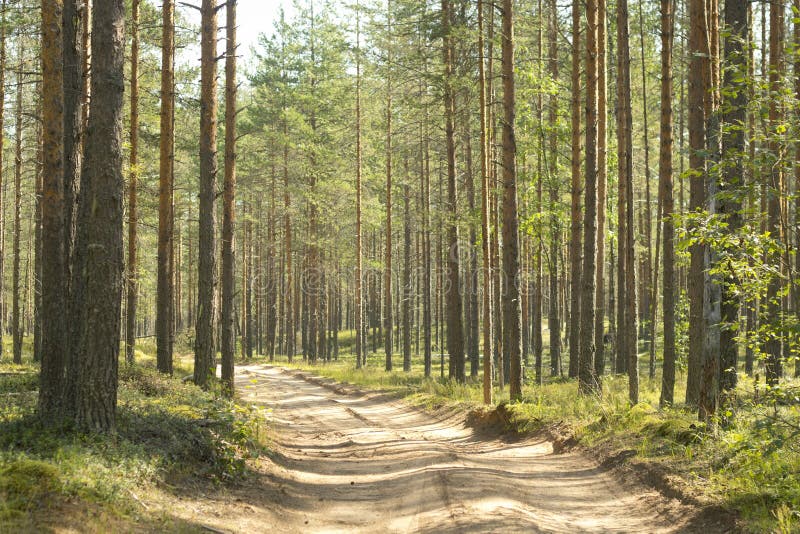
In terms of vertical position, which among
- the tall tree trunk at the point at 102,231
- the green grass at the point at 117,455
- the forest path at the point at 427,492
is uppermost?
the tall tree trunk at the point at 102,231

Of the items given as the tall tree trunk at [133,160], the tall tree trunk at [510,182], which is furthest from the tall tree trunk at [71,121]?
the tall tree trunk at [510,182]

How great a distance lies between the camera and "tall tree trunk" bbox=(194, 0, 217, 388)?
47.5 feet

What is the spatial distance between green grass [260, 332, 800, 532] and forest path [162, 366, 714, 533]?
0.50m

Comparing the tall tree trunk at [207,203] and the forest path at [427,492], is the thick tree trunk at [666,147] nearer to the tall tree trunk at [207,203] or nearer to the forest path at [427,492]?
the forest path at [427,492]

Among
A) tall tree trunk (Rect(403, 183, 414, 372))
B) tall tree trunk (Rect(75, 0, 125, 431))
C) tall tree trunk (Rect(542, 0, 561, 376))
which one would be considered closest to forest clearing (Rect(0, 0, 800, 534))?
tall tree trunk (Rect(75, 0, 125, 431))

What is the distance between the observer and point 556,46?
80.7 ft

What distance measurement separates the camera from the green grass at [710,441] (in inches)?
231

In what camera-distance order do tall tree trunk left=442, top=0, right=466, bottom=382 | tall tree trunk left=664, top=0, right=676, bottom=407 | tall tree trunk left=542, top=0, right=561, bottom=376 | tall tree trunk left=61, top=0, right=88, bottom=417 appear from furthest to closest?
1. tall tree trunk left=542, top=0, right=561, bottom=376
2. tall tree trunk left=442, top=0, right=466, bottom=382
3. tall tree trunk left=664, top=0, right=676, bottom=407
4. tall tree trunk left=61, top=0, right=88, bottom=417

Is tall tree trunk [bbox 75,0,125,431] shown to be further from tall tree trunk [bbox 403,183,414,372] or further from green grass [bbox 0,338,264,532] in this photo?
tall tree trunk [bbox 403,183,414,372]

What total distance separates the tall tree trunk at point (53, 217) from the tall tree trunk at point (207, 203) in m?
4.61

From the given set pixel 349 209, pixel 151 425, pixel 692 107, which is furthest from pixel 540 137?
pixel 151 425

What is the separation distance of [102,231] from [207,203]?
23.7 ft

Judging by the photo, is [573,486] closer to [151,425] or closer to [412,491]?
[412,491]

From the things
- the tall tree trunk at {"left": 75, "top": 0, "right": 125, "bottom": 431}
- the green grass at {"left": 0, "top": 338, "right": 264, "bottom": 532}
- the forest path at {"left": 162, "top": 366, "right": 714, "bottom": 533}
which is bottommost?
the forest path at {"left": 162, "top": 366, "right": 714, "bottom": 533}
